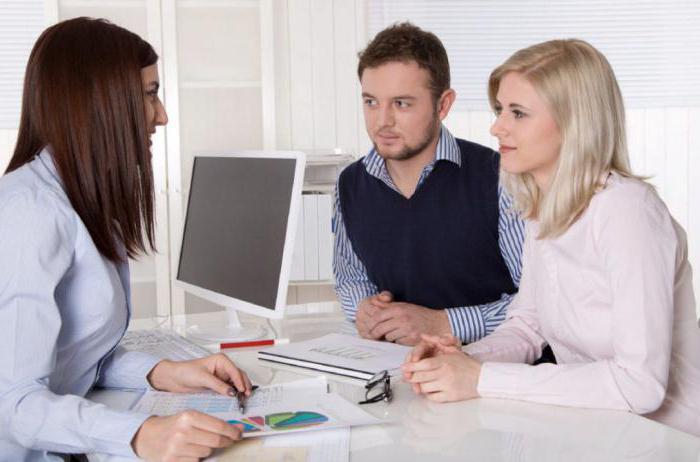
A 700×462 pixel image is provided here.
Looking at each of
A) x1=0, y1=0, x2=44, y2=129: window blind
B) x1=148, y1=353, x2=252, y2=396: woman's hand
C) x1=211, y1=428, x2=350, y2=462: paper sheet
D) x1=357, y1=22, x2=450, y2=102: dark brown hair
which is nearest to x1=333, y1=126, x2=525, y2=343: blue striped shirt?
x1=357, y1=22, x2=450, y2=102: dark brown hair

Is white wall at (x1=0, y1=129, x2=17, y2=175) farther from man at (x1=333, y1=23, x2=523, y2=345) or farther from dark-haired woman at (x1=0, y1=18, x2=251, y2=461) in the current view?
dark-haired woman at (x1=0, y1=18, x2=251, y2=461)

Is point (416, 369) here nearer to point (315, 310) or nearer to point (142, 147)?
point (142, 147)

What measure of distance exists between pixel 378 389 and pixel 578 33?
3352 millimetres

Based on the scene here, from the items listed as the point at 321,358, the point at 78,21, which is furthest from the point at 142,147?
the point at 321,358

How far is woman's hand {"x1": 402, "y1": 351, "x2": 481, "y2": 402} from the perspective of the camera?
143cm

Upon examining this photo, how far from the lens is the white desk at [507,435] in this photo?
1157 mm

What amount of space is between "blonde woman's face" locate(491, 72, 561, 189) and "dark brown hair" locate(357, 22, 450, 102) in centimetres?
54

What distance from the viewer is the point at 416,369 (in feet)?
4.76

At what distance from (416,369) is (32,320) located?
66 centimetres

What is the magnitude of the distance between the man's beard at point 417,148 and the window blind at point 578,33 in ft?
7.00

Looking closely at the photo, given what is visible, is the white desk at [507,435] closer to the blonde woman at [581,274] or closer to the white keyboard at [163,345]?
the blonde woman at [581,274]

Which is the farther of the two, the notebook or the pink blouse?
the notebook

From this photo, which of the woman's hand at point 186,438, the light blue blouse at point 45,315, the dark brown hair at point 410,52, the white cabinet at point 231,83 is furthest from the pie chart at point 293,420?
the white cabinet at point 231,83

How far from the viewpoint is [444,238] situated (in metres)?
2.19
